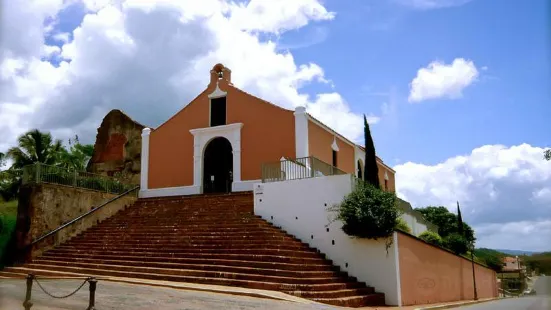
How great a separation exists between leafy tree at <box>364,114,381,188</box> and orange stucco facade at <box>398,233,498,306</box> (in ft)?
9.88

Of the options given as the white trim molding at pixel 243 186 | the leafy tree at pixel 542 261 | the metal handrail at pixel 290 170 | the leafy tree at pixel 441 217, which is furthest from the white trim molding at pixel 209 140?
the leafy tree at pixel 441 217

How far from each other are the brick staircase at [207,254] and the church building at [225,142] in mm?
3508

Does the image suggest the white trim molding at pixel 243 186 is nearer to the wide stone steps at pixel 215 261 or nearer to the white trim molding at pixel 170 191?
the white trim molding at pixel 170 191

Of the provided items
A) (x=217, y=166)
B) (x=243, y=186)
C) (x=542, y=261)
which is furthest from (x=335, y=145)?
(x=542, y=261)

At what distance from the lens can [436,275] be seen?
16375mm

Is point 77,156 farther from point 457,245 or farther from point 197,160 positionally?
point 457,245

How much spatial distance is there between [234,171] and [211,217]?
547cm

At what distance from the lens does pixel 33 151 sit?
2988 centimetres

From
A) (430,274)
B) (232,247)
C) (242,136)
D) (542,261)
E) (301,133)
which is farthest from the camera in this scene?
(242,136)

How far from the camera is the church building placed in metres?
21.8

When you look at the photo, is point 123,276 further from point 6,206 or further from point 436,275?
point 6,206

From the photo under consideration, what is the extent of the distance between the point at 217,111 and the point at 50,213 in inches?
369

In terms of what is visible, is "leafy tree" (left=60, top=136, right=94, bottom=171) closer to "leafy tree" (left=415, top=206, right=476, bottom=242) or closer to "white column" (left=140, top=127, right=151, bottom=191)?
"white column" (left=140, top=127, right=151, bottom=191)

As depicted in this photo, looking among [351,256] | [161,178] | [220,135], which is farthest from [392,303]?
[161,178]
